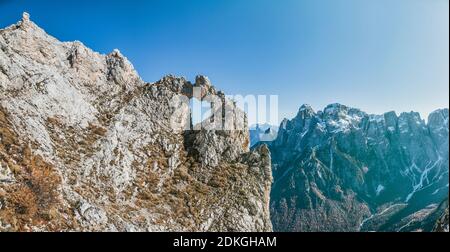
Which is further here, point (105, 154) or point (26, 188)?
point (105, 154)

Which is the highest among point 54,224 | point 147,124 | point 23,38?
point 23,38

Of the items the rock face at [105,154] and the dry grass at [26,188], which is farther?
the rock face at [105,154]

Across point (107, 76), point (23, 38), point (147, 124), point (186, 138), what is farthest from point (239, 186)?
point (23, 38)

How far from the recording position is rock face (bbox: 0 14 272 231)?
43500 millimetres

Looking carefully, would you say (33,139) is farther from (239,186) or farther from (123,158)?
(239,186)

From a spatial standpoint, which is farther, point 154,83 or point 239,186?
point 154,83

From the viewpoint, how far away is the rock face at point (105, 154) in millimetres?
43500

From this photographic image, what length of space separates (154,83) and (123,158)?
20.4 m

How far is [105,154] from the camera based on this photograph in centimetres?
5506

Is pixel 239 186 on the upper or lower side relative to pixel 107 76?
lower

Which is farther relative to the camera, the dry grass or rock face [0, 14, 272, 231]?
rock face [0, 14, 272, 231]

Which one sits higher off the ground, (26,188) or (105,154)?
(105,154)

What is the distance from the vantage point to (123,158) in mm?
56844
